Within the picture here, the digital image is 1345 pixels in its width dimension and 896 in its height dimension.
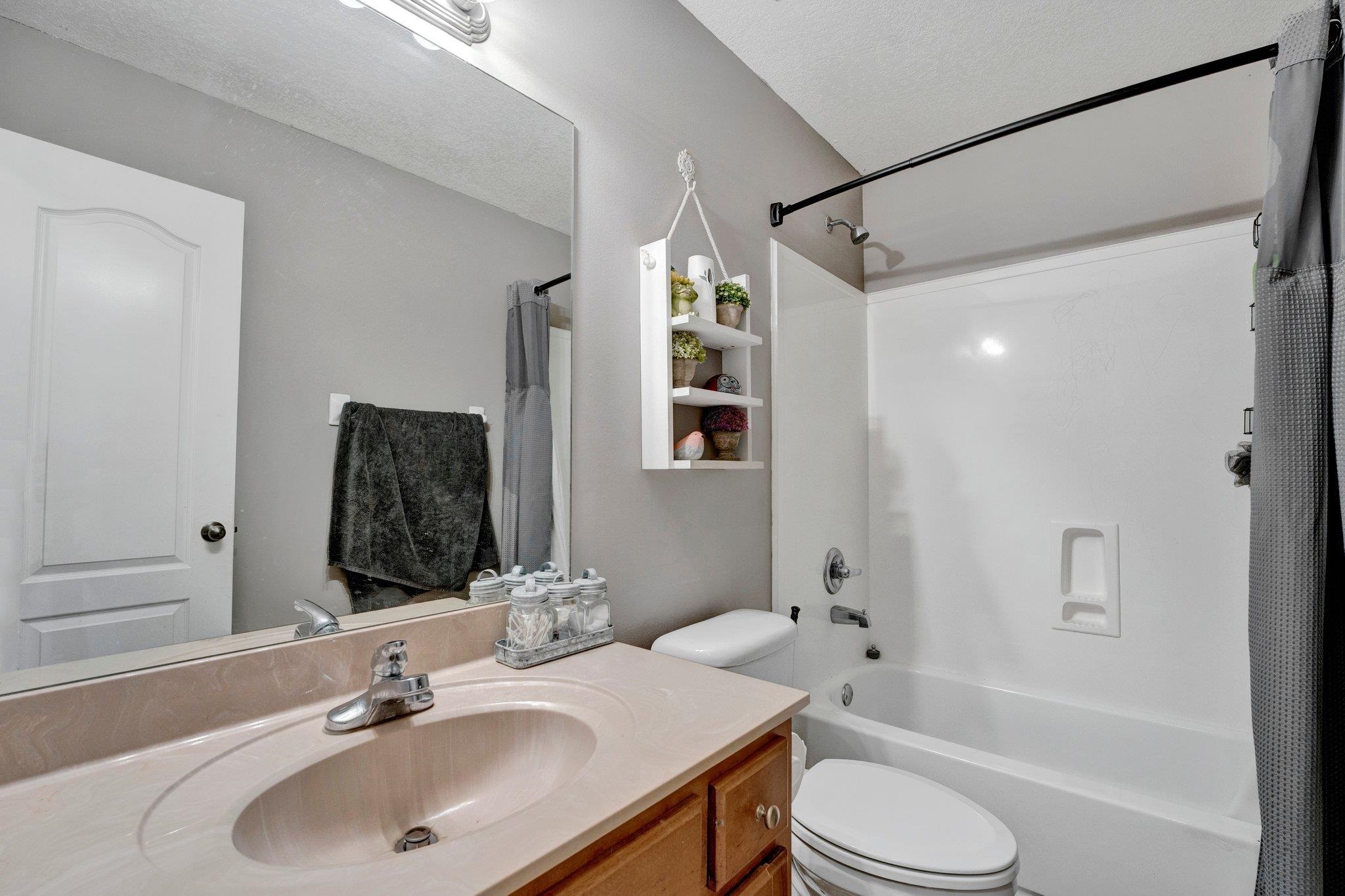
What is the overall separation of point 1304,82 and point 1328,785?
115 centimetres

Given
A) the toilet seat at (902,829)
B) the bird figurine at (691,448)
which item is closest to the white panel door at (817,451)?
the toilet seat at (902,829)

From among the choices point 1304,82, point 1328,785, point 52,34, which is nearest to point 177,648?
point 52,34

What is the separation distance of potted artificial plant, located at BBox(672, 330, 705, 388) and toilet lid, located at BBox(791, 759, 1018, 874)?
93 cm

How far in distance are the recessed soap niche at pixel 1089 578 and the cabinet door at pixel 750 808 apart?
1.62 metres

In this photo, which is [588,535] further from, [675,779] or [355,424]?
[675,779]

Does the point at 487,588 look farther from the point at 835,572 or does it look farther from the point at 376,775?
the point at 835,572

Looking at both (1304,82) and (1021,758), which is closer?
(1304,82)

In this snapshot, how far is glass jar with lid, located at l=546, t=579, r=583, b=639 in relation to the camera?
3.62 ft

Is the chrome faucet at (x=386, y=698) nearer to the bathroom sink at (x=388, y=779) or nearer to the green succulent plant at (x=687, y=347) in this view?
the bathroom sink at (x=388, y=779)

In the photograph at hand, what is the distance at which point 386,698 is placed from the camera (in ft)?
2.66

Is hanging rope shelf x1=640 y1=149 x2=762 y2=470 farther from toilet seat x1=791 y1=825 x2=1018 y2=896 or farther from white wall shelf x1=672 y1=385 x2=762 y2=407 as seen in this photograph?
toilet seat x1=791 y1=825 x2=1018 y2=896

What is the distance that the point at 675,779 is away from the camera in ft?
2.19

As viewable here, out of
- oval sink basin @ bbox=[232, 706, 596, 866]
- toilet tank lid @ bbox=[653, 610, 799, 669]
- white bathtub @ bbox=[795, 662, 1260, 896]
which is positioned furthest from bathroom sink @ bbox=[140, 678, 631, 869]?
white bathtub @ bbox=[795, 662, 1260, 896]

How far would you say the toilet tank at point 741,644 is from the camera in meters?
1.29
